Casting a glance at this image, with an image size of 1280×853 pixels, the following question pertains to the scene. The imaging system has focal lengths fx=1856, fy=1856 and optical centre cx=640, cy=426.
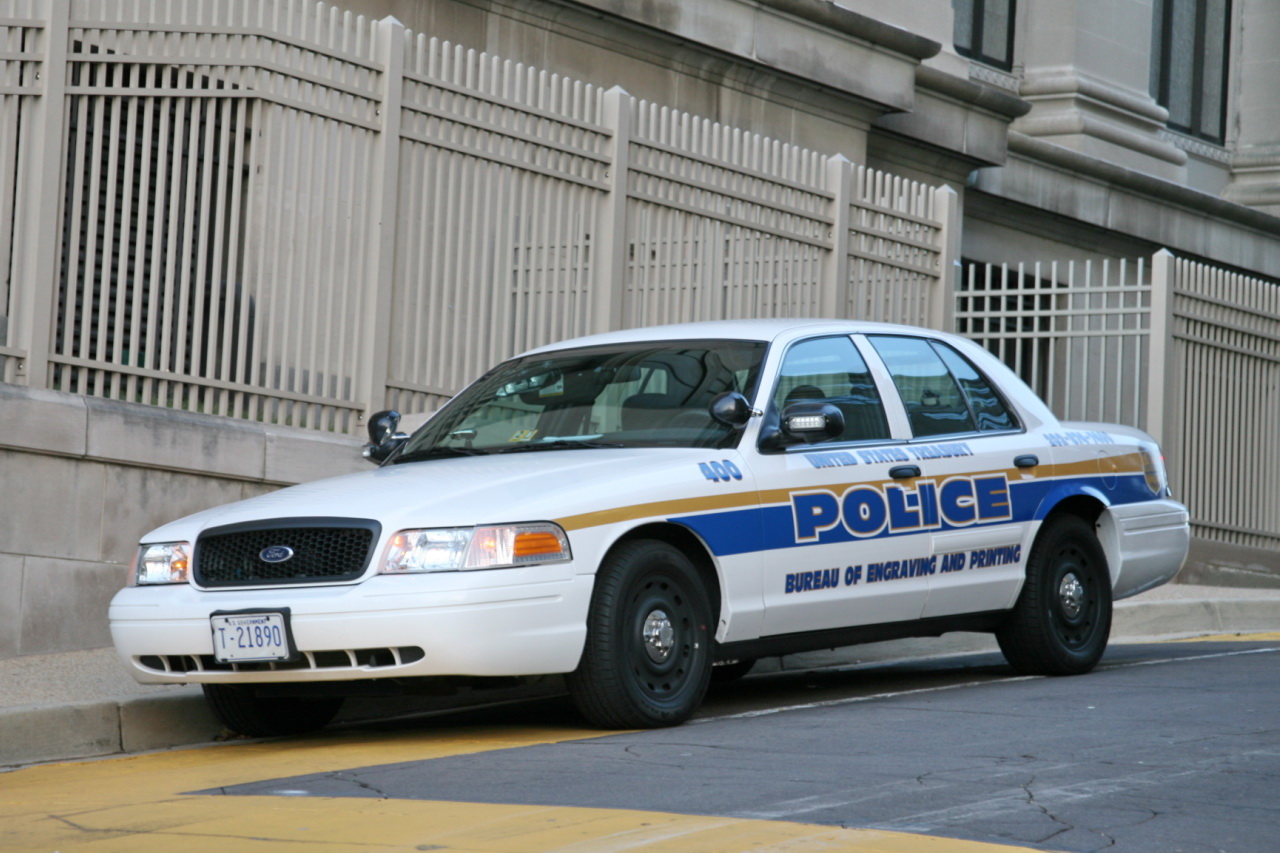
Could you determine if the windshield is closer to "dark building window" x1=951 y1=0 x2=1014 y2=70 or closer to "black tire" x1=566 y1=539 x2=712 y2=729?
"black tire" x1=566 y1=539 x2=712 y2=729

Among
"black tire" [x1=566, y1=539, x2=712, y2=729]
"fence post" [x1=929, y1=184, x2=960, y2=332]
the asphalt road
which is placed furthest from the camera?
"fence post" [x1=929, y1=184, x2=960, y2=332]

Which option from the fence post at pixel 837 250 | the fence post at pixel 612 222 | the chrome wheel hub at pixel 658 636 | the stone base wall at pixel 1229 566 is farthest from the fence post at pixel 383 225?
the stone base wall at pixel 1229 566

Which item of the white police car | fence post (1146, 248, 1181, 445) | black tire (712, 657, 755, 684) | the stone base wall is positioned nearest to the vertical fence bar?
the white police car

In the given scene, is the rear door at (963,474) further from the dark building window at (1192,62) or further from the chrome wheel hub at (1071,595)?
the dark building window at (1192,62)

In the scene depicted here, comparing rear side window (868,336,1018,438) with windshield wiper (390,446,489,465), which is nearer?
windshield wiper (390,446,489,465)

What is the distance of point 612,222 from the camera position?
456 inches

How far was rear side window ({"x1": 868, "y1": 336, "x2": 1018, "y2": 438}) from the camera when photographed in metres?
A: 8.42

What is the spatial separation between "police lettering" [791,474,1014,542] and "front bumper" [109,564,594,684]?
4.14 ft

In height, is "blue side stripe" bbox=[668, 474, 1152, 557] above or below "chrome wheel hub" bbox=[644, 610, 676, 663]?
above

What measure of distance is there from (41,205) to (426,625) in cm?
378

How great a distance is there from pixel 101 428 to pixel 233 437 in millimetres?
748

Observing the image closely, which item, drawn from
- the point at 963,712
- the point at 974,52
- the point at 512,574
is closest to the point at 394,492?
the point at 512,574

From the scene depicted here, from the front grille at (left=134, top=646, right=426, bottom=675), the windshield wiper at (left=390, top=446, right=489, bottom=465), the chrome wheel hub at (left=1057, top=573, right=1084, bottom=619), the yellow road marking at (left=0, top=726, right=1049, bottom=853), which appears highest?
the windshield wiper at (left=390, top=446, right=489, bottom=465)

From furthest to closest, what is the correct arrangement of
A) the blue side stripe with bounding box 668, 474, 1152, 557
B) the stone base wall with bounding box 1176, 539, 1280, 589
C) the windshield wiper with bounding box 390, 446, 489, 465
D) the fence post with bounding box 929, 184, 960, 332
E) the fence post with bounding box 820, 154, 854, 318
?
the stone base wall with bounding box 1176, 539, 1280, 589
the fence post with bounding box 929, 184, 960, 332
the fence post with bounding box 820, 154, 854, 318
the windshield wiper with bounding box 390, 446, 489, 465
the blue side stripe with bounding box 668, 474, 1152, 557
